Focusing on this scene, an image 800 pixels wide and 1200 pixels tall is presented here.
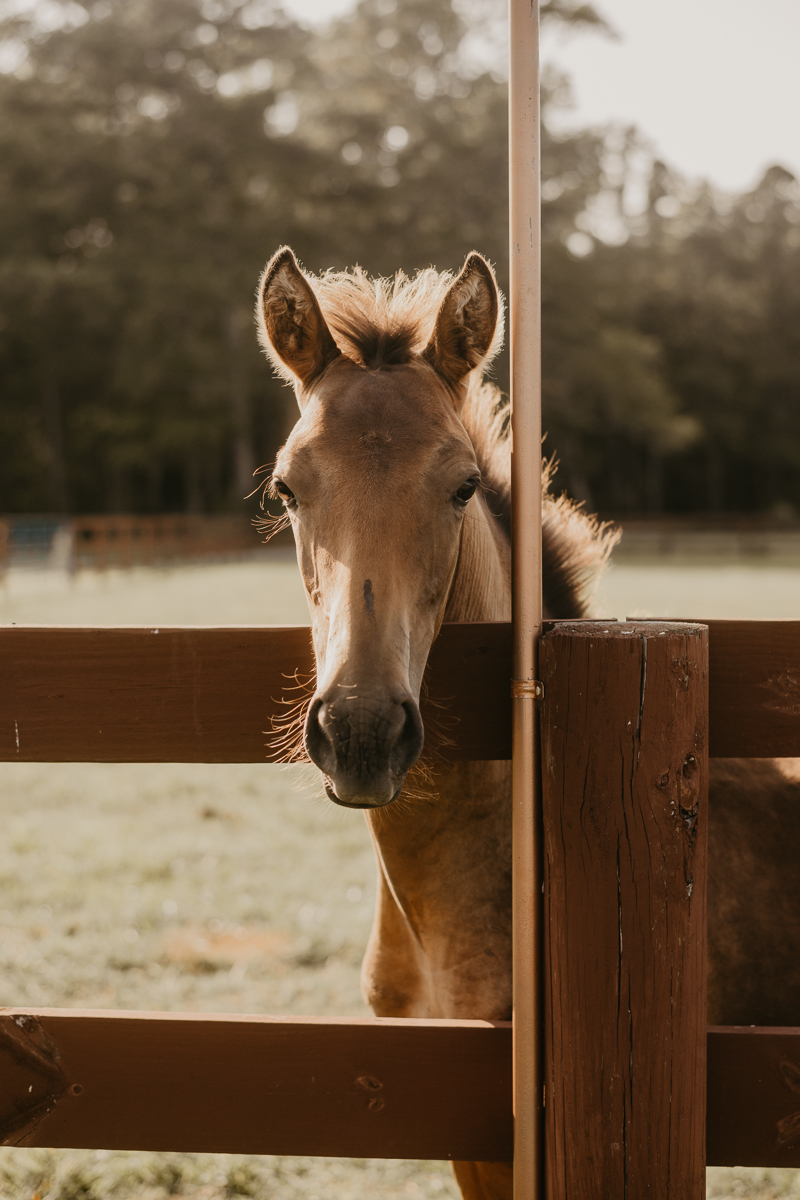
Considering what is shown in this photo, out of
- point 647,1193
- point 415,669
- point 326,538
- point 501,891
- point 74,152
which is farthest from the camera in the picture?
point 74,152

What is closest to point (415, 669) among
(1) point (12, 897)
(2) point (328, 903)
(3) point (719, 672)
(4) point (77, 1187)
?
(3) point (719, 672)

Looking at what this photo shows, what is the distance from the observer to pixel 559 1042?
63.9 inches

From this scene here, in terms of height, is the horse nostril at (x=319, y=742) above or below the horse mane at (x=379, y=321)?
below

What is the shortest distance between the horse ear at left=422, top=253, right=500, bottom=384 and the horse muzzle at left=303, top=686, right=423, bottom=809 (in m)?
0.99

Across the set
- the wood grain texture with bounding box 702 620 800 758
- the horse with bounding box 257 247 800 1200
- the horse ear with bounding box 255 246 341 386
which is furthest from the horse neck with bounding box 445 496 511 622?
the wood grain texture with bounding box 702 620 800 758

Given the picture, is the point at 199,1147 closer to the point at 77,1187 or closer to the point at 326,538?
the point at 326,538

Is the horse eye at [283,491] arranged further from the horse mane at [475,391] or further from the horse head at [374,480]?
the horse mane at [475,391]

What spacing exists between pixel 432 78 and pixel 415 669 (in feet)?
143

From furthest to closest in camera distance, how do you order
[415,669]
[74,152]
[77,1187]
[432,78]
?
1. [432,78]
2. [74,152]
3. [77,1187]
4. [415,669]

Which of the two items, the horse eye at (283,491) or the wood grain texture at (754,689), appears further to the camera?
the horse eye at (283,491)

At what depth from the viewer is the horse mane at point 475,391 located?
2258mm

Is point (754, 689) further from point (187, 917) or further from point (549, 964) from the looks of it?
point (187, 917)

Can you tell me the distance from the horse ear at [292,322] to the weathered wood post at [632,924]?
107 centimetres

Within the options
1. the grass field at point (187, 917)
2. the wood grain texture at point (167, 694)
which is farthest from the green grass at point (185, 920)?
the wood grain texture at point (167, 694)
